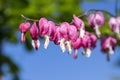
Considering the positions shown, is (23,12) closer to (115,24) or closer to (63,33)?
(115,24)

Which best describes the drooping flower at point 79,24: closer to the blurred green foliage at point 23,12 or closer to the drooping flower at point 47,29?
the drooping flower at point 47,29

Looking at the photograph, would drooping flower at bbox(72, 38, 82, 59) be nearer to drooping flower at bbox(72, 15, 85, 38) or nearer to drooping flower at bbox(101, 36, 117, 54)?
drooping flower at bbox(72, 15, 85, 38)

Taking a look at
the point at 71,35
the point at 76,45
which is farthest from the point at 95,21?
the point at 71,35

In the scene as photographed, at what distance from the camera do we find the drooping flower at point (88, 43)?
3.50 metres

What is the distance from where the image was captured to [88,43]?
354 cm

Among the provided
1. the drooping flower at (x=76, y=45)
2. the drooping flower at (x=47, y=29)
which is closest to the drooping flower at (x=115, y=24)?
the drooping flower at (x=76, y=45)

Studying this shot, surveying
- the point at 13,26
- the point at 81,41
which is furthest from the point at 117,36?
the point at 13,26

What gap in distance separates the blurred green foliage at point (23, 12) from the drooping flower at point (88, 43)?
4.20 metres

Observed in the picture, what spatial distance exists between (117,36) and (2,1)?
4.52m

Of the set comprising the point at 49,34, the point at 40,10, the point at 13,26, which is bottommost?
the point at 49,34

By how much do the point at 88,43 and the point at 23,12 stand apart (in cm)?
441

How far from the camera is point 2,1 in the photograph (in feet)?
26.9

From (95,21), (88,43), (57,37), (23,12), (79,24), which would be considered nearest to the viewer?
(57,37)

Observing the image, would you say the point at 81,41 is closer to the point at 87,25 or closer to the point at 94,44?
the point at 94,44
